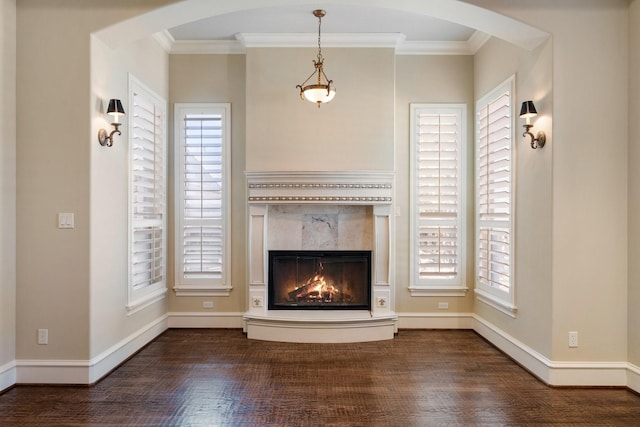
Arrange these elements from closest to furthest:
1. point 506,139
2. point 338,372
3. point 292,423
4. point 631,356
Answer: point 292,423 → point 631,356 → point 338,372 → point 506,139

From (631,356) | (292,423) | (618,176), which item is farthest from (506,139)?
(292,423)

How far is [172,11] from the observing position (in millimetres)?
3588

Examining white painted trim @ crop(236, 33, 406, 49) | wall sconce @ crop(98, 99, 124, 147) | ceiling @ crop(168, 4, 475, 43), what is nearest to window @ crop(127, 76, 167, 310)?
wall sconce @ crop(98, 99, 124, 147)

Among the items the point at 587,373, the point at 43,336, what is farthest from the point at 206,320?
the point at 587,373

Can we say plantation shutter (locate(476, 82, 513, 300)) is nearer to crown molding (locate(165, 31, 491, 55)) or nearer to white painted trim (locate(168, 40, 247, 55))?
crown molding (locate(165, 31, 491, 55))

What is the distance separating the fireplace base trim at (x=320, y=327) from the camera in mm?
4703

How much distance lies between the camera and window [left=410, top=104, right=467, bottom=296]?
523 cm

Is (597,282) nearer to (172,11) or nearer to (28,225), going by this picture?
(172,11)

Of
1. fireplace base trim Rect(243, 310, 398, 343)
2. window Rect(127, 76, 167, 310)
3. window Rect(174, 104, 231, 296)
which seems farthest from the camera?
window Rect(174, 104, 231, 296)

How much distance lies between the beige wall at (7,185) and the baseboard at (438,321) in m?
3.87

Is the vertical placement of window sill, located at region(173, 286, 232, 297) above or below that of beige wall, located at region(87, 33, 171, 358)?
below

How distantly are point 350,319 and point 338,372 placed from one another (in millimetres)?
922

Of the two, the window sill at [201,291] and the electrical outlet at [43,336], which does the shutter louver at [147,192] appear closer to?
the window sill at [201,291]

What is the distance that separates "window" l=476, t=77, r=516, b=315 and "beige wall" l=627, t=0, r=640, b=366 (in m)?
0.95
